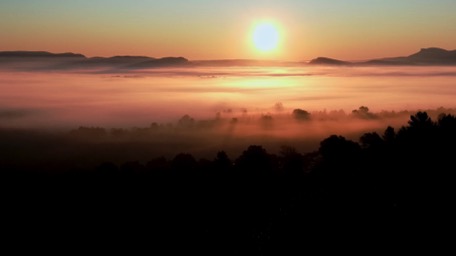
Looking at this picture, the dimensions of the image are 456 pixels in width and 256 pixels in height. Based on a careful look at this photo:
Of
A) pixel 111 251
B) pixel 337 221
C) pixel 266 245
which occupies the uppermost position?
pixel 337 221

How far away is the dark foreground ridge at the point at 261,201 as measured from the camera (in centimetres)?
3828

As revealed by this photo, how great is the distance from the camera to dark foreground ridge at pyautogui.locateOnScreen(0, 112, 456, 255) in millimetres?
38281

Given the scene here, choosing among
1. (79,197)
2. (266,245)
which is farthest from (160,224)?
(266,245)

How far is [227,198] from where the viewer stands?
7062cm

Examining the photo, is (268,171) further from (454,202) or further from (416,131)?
(454,202)

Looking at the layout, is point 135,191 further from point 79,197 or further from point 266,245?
point 266,245

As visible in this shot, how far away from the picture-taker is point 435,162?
161 ft

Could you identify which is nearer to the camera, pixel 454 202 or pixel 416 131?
pixel 454 202

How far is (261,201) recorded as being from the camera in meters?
69.1

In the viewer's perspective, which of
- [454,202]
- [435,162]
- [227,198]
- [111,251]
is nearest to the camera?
[454,202]

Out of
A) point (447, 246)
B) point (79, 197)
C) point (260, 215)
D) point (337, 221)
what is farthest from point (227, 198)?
point (447, 246)

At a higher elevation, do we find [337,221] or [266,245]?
[337,221]

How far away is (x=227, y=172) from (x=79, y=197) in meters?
20.6

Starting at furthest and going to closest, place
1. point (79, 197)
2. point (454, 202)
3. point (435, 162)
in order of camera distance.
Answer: point (79, 197) → point (435, 162) → point (454, 202)
